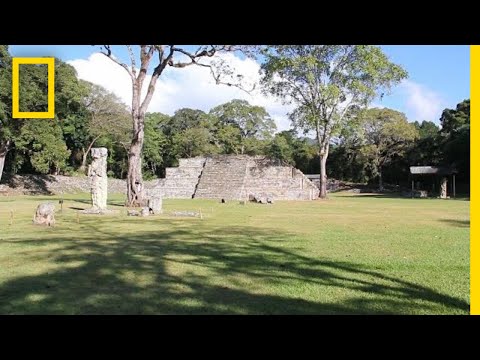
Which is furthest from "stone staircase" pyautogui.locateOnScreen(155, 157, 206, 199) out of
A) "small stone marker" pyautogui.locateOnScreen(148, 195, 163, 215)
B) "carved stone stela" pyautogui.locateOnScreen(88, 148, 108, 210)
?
"small stone marker" pyautogui.locateOnScreen(148, 195, 163, 215)

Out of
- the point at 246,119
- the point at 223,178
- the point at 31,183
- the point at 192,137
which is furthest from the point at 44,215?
the point at 246,119

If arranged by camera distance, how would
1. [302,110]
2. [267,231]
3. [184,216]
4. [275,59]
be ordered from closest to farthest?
1. [267,231]
2. [184,216]
3. [275,59]
4. [302,110]

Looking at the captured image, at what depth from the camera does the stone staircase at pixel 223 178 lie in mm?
26047

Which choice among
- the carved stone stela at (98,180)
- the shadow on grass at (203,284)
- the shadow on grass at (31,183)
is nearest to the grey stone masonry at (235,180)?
the shadow on grass at (31,183)

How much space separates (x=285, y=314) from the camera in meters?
3.87

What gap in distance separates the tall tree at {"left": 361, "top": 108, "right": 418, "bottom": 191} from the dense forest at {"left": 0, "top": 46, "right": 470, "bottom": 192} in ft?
0.27

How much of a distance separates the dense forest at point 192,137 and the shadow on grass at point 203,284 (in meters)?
20.3

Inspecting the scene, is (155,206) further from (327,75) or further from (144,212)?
(327,75)
